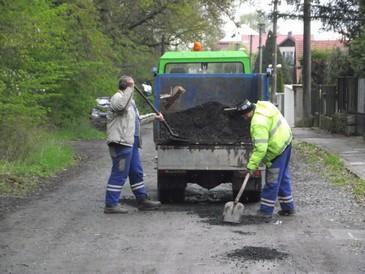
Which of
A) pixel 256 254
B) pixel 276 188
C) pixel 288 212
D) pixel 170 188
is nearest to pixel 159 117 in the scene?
pixel 170 188

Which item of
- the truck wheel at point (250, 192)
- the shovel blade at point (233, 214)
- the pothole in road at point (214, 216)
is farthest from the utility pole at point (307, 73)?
the shovel blade at point (233, 214)

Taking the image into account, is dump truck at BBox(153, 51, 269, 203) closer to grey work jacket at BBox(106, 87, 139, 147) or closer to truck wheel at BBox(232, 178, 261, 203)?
truck wheel at BBox(232, 178, 261, 203)

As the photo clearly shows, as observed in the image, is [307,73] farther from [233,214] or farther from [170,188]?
[233,214]

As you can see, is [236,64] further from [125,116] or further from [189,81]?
[125,116]

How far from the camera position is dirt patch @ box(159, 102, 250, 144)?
32.1 ft

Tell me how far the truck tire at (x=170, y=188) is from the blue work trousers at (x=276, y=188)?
1.47 meters

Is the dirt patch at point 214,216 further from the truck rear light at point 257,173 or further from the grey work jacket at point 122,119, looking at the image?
the grey work jacket at point 122,119

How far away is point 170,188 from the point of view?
1002 cm

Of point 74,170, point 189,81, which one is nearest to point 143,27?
point 74,170

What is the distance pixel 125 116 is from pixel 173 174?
107cm

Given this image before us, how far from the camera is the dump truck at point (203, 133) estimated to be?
372 inches

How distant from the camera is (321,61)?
123 ft

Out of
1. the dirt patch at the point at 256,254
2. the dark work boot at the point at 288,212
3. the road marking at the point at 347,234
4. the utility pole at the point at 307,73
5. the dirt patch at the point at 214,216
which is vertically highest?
the utility pole at the point at 307,73

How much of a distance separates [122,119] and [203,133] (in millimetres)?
1272
